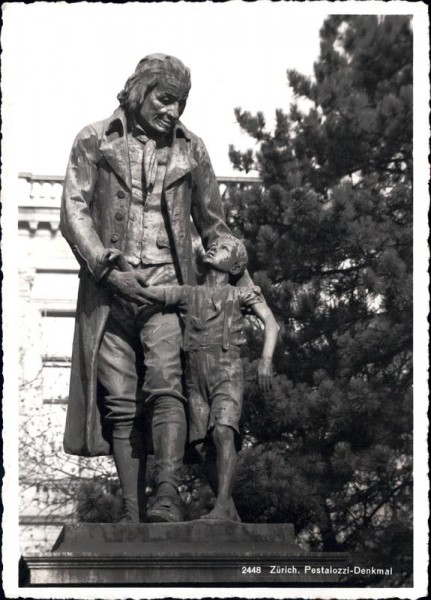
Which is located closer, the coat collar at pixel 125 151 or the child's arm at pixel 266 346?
the child's arm at pixel 266 346

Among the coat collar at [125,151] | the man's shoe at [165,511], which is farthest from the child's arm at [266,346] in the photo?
the coat collar at [125,151]

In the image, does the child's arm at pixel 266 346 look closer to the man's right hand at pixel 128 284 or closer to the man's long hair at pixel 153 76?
the man's right hand at pixel 128 284

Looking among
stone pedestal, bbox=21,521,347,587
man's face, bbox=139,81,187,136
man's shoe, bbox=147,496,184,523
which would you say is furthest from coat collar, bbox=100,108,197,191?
stone pedestal, bbox=21,521,347,587

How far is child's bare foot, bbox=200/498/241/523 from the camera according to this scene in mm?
11664

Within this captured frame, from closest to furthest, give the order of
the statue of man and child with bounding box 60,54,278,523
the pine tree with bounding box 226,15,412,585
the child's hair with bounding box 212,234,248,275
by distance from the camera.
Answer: the statue of man and child with bounding box 60,54,278,523
the child's hair with bounding box 212,234,248,275
the pine tree with bounding box 226,15,412,585

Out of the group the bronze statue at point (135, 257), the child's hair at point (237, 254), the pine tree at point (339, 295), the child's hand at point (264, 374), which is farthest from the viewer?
the pine tree at point (339, 295)

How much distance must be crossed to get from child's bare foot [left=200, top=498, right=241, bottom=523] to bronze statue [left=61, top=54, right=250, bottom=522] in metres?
0.26

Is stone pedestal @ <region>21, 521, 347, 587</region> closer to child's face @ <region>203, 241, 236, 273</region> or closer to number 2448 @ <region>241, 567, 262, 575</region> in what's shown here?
number 2448 @ <region>241, 567, 262, 575</region>

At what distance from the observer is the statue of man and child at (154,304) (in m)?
12.1

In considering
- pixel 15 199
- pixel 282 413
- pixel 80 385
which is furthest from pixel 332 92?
pixel 80 385

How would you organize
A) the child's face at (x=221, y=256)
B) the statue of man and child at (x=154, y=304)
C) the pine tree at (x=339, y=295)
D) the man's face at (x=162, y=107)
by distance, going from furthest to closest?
1. the pine tree at (x=339, y=295)
2. the man's face at (x=162, y=107)
3. the child's face at (x=221, y=256)
4. the statue of man and child at (x=154, y=304)

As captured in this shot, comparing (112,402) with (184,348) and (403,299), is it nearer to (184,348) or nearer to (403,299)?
(184,348)

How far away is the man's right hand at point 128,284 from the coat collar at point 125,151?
25.1 inches

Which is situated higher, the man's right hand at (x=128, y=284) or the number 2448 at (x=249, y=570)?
the man's right hand at (x=128, y=284)
